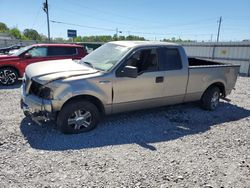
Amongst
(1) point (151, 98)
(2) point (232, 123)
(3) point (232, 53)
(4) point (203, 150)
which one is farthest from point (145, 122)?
(3) point (232, 53)

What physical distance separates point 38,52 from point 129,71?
6.05 m

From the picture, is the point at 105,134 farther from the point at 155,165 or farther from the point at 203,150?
the point at 203,150

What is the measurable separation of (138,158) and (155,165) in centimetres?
31

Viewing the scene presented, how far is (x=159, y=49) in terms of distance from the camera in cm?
523

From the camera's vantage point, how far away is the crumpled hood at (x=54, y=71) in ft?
13.4

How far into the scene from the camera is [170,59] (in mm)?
5340

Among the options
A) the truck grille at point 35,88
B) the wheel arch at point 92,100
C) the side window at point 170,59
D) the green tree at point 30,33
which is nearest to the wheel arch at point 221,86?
the side window at point 170,59

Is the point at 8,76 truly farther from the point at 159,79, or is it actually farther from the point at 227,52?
the point at 227,52

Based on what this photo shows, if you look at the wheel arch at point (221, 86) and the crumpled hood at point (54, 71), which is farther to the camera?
the wheel arch at point (221, 86)

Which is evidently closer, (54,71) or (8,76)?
(54,71)

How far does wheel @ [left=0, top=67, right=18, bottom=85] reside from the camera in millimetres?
8446

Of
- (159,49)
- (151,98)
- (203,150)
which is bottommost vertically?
(203,150)

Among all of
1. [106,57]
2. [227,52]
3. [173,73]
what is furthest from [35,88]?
[227,52]

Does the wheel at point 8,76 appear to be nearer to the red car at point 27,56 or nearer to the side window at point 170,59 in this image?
the red car at point 27,56
